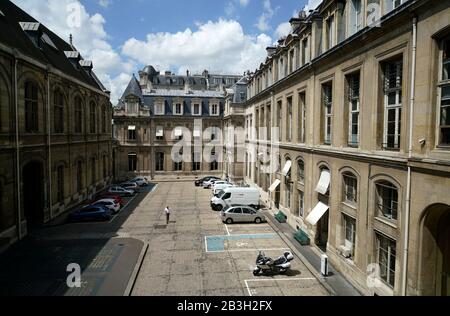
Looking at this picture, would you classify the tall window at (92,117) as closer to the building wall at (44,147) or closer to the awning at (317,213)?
the building wall at (44,147)

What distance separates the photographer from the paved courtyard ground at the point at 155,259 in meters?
13.4

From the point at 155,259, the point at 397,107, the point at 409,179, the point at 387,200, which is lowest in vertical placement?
the point at 155,259

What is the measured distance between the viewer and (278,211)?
85.3ft

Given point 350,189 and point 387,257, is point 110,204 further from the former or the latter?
point 387,257

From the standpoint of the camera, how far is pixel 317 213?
57.3ft

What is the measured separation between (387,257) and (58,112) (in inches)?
1011

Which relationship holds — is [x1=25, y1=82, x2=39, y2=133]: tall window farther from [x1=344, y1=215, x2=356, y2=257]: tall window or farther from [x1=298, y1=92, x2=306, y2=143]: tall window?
[x1=344, y1=215, x2=356, y2=257]: tall window

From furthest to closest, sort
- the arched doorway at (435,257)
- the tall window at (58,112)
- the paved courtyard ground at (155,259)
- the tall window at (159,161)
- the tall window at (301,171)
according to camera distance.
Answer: the tall window at (159,161) < the tall window at (58,112) < the tall window at (301,171) < the paved courtyard ground at (155,259) < the arched doorway at (435,257)

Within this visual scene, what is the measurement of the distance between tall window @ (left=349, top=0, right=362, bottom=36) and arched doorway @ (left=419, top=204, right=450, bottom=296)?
9.15 meters

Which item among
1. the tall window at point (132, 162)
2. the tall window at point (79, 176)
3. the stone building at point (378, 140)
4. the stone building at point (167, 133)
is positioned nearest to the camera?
the stone building at point (378, 140)

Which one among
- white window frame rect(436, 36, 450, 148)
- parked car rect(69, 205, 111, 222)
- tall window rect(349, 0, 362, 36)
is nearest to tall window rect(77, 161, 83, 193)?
parked car rect(69, 205, 111, 222)

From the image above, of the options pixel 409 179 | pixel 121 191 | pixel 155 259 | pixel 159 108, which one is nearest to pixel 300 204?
pixel 155 259

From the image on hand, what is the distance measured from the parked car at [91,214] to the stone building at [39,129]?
6.22ft

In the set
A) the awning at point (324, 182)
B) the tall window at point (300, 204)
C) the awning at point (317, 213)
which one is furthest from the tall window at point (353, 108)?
the tall window at point (300, 204)
